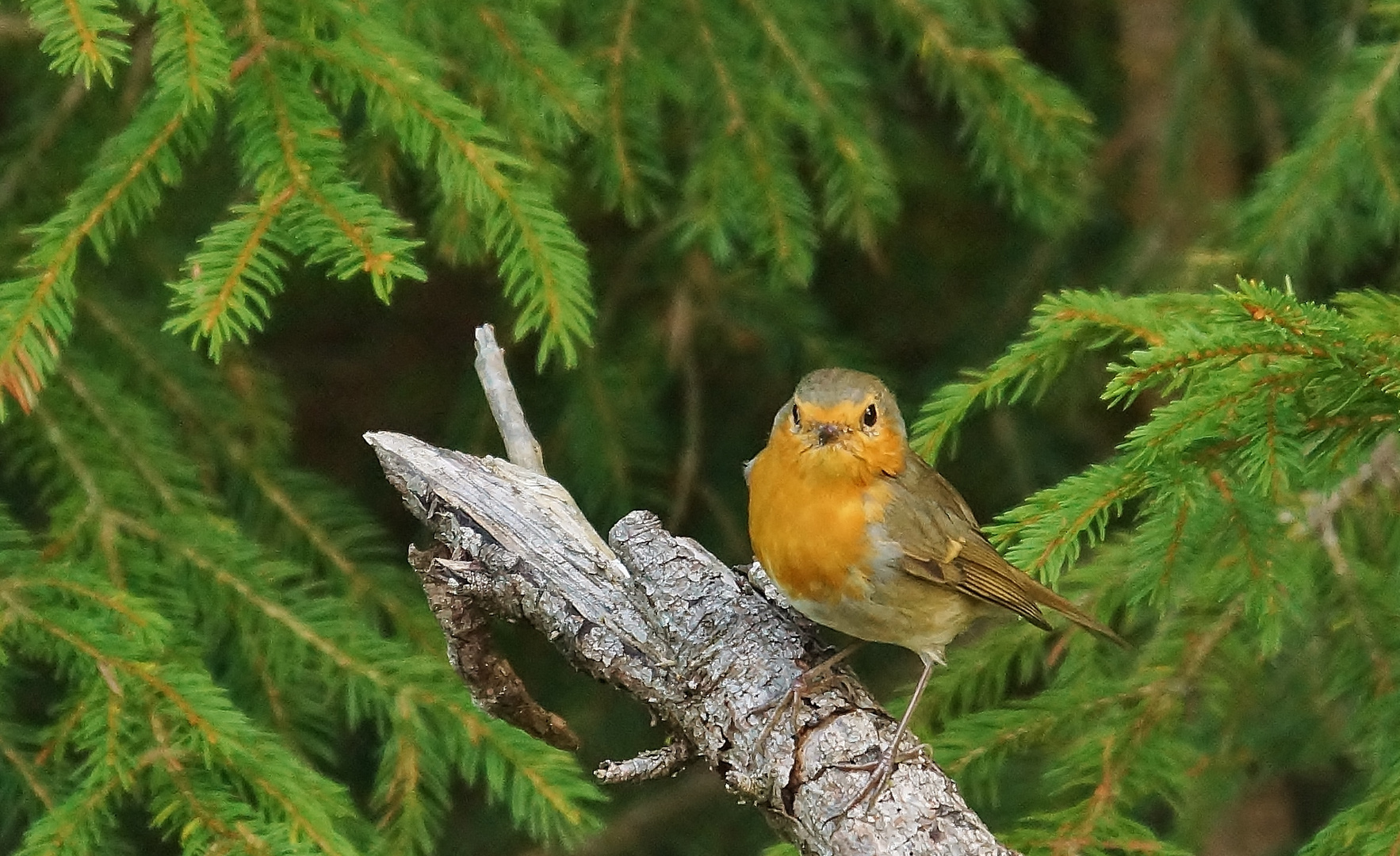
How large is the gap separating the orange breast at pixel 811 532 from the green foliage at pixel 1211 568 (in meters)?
0.25

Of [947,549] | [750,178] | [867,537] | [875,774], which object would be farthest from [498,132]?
[875,774]

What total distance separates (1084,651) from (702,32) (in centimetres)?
135

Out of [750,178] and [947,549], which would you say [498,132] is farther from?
[947,549]

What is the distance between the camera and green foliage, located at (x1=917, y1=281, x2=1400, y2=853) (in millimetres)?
A: 1875

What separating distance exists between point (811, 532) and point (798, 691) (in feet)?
1.52

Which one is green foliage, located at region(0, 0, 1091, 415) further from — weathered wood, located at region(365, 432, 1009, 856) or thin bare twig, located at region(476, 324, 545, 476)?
weathered wood, located at region(365, 432, 1009, 856)

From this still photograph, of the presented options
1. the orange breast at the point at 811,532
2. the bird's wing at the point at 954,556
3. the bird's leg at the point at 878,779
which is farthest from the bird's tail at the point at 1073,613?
the bird's leg at the point at 878,779

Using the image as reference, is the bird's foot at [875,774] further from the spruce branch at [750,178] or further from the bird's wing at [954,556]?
the spruce branch at [750,178]

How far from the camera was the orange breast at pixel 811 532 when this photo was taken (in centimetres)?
265

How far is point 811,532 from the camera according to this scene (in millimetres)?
2678

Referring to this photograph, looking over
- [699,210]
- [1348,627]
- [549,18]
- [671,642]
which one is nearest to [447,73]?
[549,18]

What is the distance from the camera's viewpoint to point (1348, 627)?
2627mm

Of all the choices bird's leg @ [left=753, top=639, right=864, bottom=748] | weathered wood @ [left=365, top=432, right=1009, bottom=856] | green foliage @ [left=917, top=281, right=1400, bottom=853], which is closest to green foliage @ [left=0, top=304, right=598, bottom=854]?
weathered wood @ [left=365, top=432, right=1009, bottom=856]

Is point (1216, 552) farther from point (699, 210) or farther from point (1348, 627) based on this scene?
point (699, 210)
